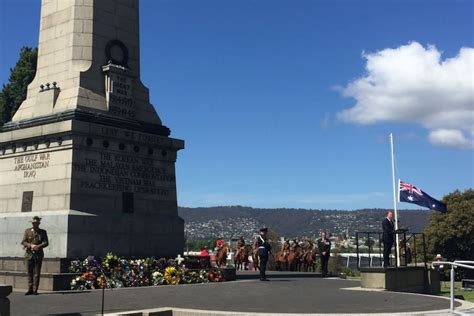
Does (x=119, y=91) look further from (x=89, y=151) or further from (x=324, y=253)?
(x=324, y=253)

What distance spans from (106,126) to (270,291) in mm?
7788

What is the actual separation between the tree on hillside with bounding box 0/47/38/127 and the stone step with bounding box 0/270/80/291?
77.2 feet

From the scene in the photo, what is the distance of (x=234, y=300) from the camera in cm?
1336

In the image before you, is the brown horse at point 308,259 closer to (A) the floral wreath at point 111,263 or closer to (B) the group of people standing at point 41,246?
(B) the group of people standing at point 41,246

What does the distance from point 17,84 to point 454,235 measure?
35.8 meters

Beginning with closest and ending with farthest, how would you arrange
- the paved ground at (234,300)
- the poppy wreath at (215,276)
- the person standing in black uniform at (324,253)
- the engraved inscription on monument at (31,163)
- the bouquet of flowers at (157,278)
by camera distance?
the paved ground at (234,300) < the bouquet of flowers at (157,278) < the engraved inscription on monument at (31,163) < the poppy wreath at (215,276) < the person standing in black uniform at (324,253)

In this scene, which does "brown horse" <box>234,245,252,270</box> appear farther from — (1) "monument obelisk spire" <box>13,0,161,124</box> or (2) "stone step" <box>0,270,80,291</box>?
(2) "stone step" <box>0,270,80,291</box>

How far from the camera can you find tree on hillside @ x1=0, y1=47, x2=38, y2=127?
37188 millimetres

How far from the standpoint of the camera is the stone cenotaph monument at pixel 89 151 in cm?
1781

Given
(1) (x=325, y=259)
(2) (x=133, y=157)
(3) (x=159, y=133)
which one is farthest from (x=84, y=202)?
(1) (x=325, y=259)

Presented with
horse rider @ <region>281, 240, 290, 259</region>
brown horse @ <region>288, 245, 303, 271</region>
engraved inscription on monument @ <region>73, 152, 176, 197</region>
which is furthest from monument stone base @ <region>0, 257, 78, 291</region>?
horse rider @ <region>281, 240, 290, 259</region>

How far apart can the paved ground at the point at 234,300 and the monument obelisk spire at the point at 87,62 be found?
278 inches

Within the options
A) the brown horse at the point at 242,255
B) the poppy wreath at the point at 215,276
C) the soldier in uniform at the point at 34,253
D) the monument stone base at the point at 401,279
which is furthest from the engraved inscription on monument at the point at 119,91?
the brown horse at the point at 242,255

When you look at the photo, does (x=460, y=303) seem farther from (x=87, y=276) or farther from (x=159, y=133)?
(x=159, y=133)
